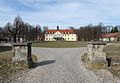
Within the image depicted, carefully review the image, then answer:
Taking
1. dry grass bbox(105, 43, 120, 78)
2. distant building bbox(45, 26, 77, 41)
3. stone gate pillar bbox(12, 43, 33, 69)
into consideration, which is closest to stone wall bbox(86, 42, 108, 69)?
dry grass bbox(105, 43, 120, 78)

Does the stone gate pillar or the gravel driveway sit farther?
the stone gate pillar

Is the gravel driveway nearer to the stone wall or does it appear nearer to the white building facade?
the stone wall

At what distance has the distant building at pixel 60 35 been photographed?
497 ft

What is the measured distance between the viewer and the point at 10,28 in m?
91.7

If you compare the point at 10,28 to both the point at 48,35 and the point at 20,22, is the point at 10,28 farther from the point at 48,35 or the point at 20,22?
the point at 48,35

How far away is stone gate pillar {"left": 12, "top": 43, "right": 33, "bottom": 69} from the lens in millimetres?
14258

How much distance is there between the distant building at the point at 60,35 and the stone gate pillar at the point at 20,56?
136m

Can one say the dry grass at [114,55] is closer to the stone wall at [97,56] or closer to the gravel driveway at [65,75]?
the gravel driveway at [65,75]

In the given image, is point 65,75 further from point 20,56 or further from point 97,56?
point 20,56

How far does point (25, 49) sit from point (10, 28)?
79.3 meters

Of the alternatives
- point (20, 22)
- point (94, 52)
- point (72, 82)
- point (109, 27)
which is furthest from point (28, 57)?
point (109, 27)

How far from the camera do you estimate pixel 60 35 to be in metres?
152

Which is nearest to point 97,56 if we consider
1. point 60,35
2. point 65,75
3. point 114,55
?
point 65,75

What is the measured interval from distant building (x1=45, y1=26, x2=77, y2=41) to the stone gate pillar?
13574 cm
